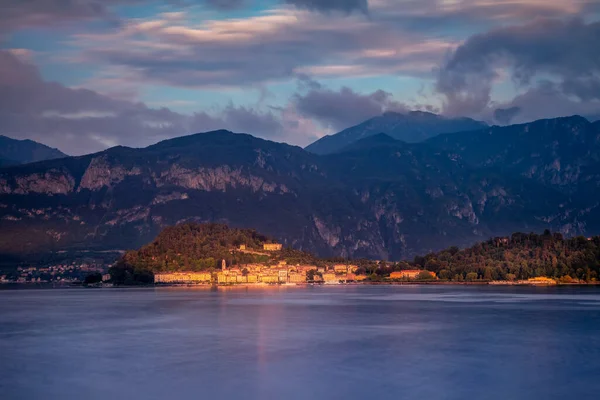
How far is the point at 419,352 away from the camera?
62844mm

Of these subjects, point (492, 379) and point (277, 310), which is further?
point (277, 310)

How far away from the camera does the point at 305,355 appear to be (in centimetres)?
6153

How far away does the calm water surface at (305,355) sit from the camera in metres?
48.5

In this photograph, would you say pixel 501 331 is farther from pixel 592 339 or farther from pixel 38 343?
pixel 38 343

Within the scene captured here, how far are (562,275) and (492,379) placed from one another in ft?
497

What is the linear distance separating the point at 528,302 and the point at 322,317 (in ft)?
122

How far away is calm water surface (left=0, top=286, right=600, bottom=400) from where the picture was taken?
159 feet

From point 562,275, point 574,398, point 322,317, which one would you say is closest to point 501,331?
point 322,317

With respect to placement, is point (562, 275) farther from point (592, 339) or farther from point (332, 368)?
point (332, 368)

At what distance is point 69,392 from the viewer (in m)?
48.1

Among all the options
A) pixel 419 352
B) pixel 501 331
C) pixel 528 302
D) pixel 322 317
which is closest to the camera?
→ pixel 419 352

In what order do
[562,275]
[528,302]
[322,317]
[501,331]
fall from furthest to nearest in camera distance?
1. [562,275]
2. [528,302]
3. [322,317]
4. [501,331]

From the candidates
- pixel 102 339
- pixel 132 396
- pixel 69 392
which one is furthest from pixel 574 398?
pixel 102 339

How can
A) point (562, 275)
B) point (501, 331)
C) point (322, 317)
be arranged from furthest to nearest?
point (562, 275) < point (322, 317) < point (501, 331)
